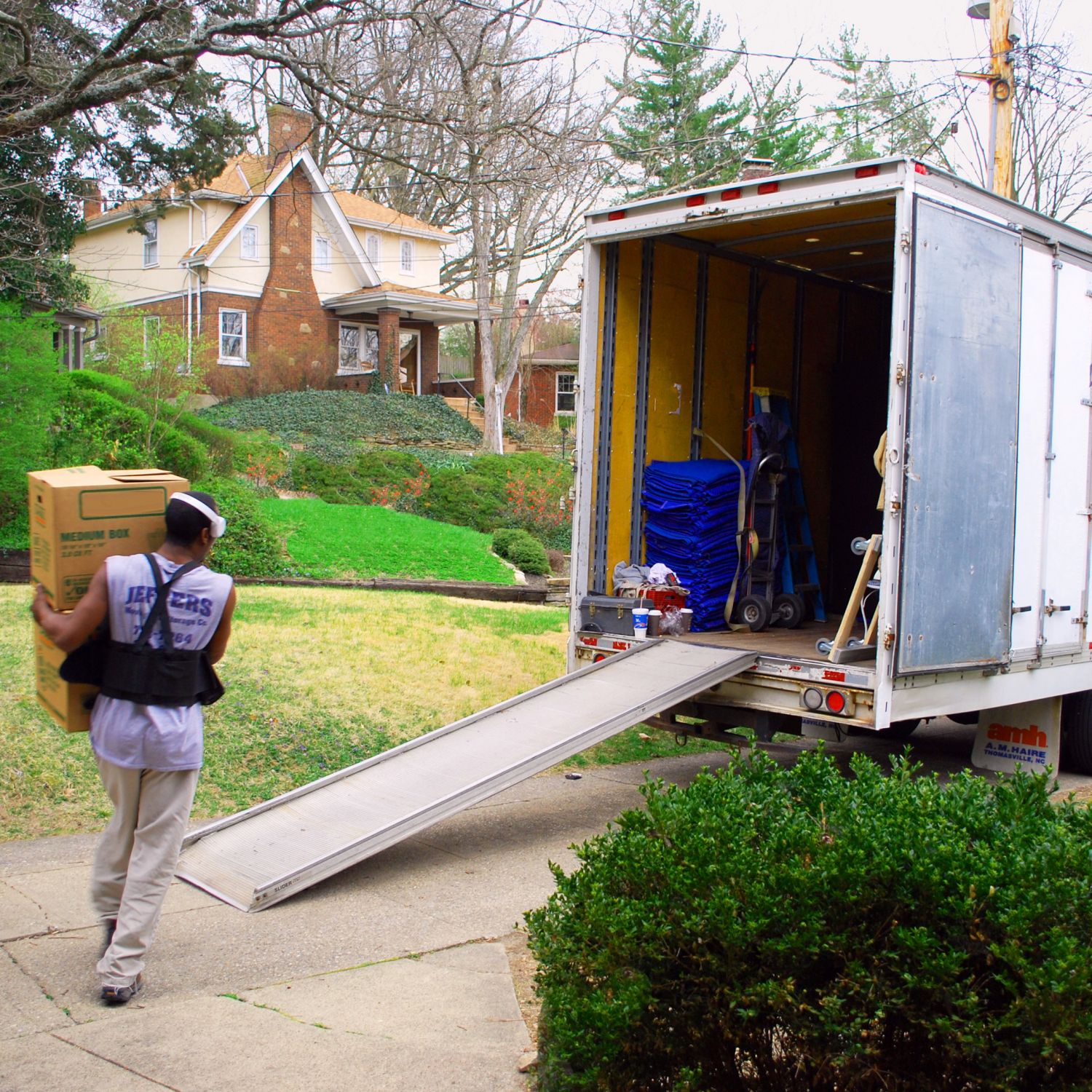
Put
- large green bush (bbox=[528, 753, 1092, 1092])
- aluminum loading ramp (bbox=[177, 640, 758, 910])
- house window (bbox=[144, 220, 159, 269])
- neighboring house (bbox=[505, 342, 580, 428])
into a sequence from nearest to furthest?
1. large green bush (bbox=[528, 753, 1092, 1092])
2. aluminum loading ramp (bbox=[177, 640, 758, 910])
3. house window (bbox=[144, 220, 159, 269])
4. neighboring house (bbox=[505, 342, 580, 428])

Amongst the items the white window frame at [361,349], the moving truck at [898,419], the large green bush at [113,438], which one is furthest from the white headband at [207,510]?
the white window frame at [361,349]

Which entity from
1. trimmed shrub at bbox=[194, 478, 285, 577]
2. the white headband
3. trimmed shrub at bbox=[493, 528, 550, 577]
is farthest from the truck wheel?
trimmed shrub at bbox=[493, 528, 550, 577]

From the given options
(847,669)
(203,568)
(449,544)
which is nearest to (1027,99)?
(449,544)

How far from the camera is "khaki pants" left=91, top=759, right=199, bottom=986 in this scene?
4090mm

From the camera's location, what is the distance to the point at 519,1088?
3574 mm

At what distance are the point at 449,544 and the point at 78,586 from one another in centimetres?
1470

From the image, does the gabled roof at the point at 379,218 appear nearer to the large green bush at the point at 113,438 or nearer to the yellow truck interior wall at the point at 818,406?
the large green bush at the point at 113,438

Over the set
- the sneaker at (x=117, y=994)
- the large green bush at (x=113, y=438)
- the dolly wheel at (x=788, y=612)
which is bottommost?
the sneaker at (x=117, y=994)

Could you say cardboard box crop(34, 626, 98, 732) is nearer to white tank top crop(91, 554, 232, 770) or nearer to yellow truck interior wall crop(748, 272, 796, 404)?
white tank top crop(91, 554, 232, 770)

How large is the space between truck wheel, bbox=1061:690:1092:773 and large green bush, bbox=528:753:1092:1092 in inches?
216

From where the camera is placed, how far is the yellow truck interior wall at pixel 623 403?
809 centimetres

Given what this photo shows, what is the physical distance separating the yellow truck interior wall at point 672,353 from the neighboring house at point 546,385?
35697 mm

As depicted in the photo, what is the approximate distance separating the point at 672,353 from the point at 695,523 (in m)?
1.26

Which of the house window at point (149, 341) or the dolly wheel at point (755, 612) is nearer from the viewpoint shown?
the dolly wheel at point (755, 612)
